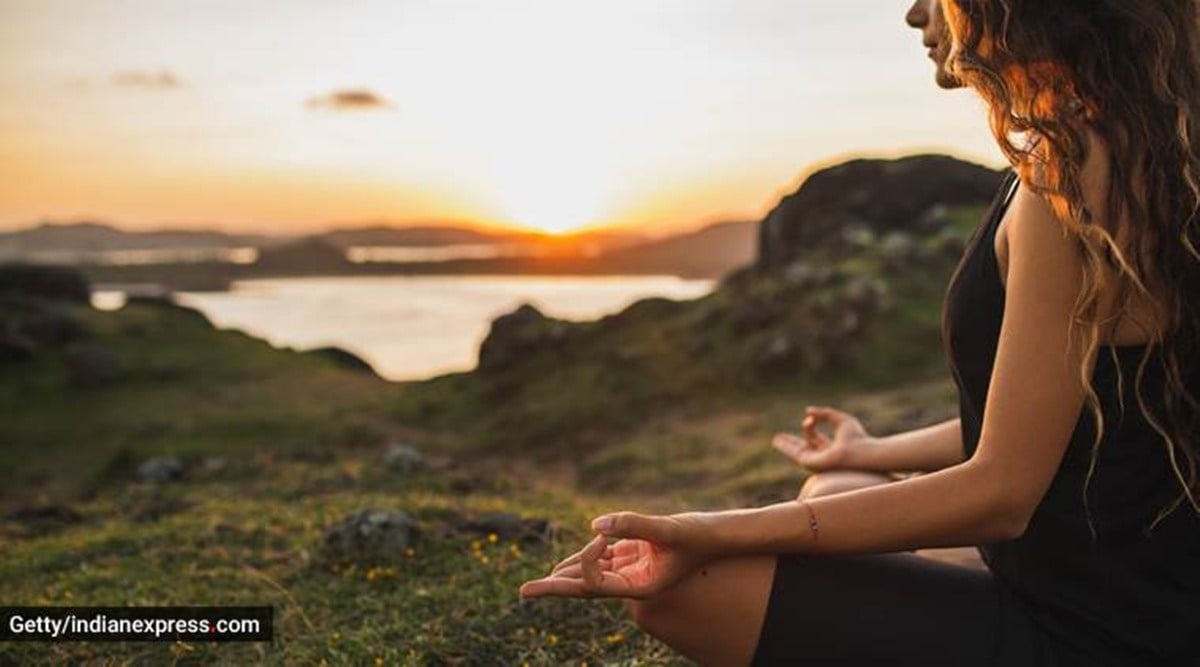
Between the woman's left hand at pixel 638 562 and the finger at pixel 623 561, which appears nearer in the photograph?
the woman's left hand at pixel 638 562

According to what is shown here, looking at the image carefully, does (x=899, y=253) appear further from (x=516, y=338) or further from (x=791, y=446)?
(x=791, y=446)

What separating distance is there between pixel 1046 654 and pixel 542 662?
7.77ft

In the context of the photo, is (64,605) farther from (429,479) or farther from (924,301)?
(924,301)

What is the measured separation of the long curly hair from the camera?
95.3 inches

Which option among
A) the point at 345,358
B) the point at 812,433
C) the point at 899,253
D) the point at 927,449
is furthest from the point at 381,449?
the point at 927,449

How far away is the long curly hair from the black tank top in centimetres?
5

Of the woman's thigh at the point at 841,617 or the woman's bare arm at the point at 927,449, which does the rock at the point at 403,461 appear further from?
the woman's thigh at the point at 841,617

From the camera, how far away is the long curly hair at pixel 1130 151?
242 cm

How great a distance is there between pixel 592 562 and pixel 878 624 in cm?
77

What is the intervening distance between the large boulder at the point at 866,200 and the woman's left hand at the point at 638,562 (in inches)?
998

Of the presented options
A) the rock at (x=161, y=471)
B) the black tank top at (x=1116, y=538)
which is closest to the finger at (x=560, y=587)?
the black tank top at (x=1116, y=538)

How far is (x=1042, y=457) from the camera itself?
2506mm

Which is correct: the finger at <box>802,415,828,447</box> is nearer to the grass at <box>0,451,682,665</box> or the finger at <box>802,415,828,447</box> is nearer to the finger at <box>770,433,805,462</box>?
the finger at <box>770,433,805,462</box>

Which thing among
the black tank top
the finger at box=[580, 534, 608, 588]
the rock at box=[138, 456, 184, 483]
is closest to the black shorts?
the black tank top
